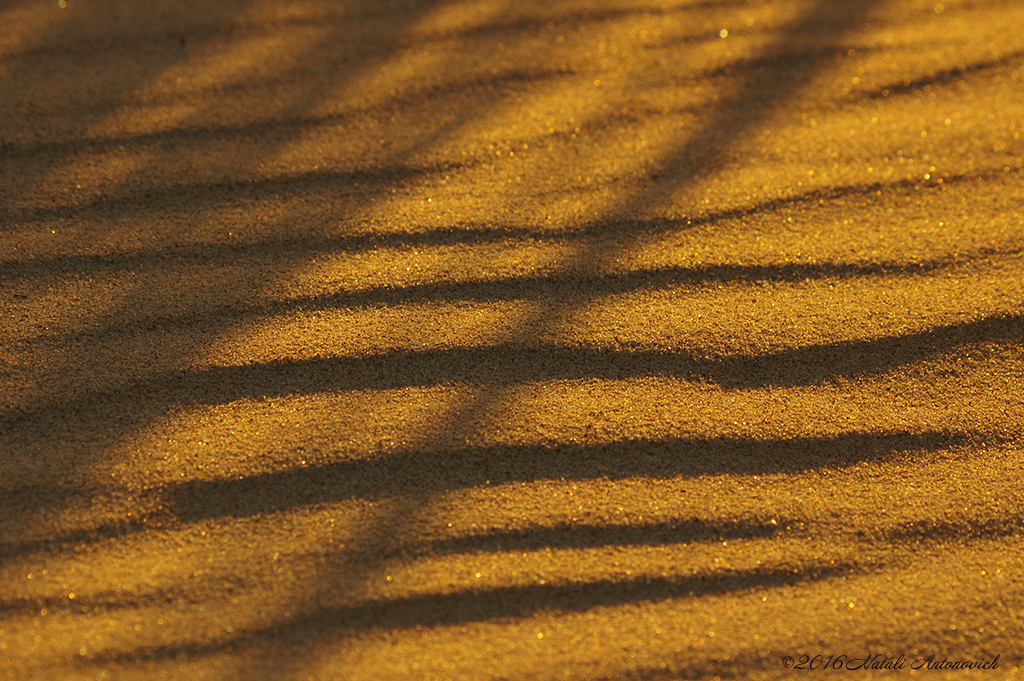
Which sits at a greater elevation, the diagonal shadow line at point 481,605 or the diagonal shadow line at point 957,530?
the diagonal shadow line at point 481,605

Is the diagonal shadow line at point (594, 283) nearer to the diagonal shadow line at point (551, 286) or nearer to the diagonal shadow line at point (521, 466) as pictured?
the diagonal shadow line at point (551, 286)

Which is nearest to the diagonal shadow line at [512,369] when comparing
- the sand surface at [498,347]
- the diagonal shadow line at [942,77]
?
the sand surface at [498,347]

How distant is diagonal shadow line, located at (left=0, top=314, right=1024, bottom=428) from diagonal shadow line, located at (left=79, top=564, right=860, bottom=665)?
0.39 m

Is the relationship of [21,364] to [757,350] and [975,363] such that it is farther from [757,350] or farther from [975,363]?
[975,363]

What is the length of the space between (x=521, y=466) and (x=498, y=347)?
259 millimetres

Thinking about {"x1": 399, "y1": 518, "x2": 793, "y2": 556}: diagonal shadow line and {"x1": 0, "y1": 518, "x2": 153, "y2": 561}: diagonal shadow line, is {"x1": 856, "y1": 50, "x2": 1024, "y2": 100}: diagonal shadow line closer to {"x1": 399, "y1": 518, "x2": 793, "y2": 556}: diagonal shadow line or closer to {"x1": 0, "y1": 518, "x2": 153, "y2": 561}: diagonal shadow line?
{"x1": 399, "y1": 518, "x2": 793, "y2": 556}: diagonal shadow line

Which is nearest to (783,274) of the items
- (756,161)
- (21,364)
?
(756,161)

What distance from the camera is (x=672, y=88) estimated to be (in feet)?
7.20

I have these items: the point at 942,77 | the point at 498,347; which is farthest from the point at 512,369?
the point at 942,77

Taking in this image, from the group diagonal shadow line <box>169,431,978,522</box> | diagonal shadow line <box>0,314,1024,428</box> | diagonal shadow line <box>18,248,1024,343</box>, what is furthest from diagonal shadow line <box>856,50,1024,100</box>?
diagonal shadow line <box>169,431,978,522</box>

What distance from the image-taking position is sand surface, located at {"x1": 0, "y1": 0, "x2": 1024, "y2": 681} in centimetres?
139

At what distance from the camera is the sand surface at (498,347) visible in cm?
139

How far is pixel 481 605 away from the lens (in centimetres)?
138

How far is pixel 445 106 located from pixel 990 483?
1.45 m
